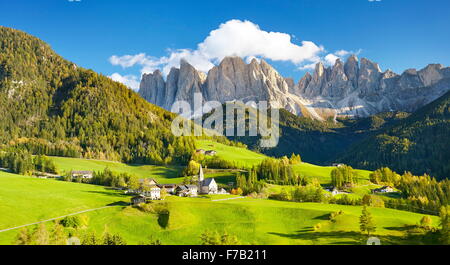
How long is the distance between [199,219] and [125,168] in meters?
93.0

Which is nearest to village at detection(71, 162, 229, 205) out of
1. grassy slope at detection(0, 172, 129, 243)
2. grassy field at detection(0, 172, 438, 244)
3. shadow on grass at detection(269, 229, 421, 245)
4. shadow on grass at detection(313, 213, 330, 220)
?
grassy field at detection(0, 172, 438, 244)

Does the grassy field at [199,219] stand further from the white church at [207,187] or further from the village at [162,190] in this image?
the white church at [207,187]

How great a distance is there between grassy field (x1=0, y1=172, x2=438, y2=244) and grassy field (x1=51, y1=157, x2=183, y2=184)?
47.9 metres

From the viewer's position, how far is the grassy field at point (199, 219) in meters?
73.0

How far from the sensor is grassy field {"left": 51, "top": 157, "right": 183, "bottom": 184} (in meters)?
153

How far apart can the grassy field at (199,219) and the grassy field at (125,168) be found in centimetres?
4786

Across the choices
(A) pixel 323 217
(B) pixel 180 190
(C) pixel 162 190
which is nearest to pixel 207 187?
(B) pixel 180 190

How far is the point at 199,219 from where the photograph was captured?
84312 millimetres

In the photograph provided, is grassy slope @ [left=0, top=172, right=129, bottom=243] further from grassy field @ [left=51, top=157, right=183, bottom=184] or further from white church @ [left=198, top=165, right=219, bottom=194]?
grassy field @ [left=51, top=157, right=183, bottom=184]

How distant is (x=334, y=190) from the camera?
448 ft

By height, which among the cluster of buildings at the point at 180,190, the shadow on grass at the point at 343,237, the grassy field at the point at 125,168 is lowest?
the shadow on grass at the point at 343,237

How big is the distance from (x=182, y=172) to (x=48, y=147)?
66802 mm

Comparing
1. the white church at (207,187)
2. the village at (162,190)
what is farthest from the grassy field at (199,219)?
the white church at (207,187)
